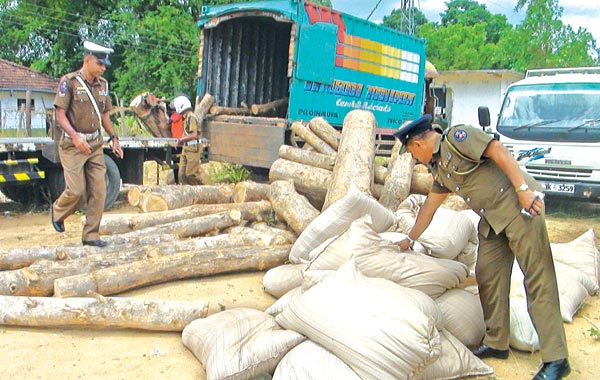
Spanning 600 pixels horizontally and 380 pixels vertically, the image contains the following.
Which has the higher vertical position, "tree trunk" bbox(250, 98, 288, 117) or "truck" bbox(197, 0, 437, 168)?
"truck" bbox(197, 0, 437, 168)

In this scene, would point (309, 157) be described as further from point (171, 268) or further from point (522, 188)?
point (522, 188)

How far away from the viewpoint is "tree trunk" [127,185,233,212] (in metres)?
6.44

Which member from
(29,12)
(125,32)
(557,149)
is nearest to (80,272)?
(557,149)

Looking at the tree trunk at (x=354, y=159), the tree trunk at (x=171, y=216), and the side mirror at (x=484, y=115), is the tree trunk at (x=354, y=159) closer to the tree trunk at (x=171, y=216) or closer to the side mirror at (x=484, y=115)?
the tree trunk at (x=171, y=216)

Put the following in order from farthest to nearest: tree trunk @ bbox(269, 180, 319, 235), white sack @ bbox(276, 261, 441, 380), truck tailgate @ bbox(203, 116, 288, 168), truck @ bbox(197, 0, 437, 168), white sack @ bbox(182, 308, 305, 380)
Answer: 1. truck @ bbox(197, 0, 437, 168)
2. truck tailgate @ bbox(203, 116, 288, 168)
3. tree trunk @ bbox(269, 180, 319, 235)
4. white sack @ bbox(182, 308, 305, 380)
5. white sack @ bbox(276, 261, 441, 380)

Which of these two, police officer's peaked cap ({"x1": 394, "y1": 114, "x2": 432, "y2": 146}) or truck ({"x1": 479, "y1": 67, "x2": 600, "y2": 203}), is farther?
truck ({"x1": 479, "y1": 67, "x2": 600, "y2": 203})

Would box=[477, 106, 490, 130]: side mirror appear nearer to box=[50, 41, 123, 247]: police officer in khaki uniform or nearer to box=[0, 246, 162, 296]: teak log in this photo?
box=[50, 41, 123, 247]: police officer in khaki uniform

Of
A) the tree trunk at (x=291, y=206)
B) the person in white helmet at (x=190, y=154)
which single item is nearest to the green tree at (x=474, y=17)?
the person in white helmet at (x=190, y=154)

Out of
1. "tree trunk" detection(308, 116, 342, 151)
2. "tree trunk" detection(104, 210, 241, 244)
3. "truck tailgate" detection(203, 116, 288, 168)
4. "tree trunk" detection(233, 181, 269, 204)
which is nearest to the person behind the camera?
"tree trunk" detection(104, 210, 241, 244)

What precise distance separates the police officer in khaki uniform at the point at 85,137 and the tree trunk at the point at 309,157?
2.66m

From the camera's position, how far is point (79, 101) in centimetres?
493

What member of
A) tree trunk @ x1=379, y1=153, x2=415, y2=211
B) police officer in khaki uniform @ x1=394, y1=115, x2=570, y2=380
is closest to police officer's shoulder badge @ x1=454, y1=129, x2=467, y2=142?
police officer in khaki uniform @ x1=394, y1=115, x2=570, y2=380

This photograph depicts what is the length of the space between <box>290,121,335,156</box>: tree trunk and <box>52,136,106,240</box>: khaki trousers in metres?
3.06

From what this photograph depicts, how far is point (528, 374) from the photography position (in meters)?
3.55
